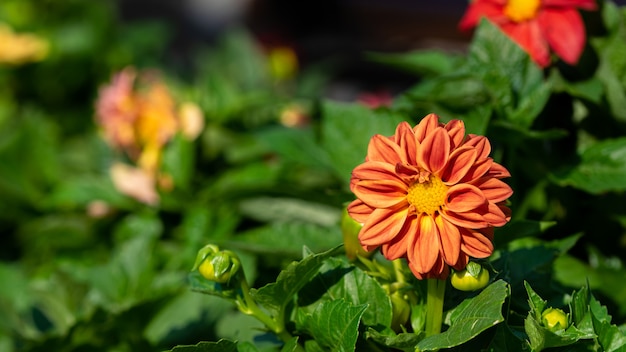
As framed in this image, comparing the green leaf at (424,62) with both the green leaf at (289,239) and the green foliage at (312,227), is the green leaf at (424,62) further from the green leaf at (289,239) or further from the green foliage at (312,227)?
the green leaf at (289,239)

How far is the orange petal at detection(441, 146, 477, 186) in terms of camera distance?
0.77 metres

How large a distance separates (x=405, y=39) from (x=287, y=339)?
9.47 feet

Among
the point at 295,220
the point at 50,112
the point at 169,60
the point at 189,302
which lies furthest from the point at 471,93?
the point at 169,60

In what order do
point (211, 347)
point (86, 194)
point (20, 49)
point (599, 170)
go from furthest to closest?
point (20, 49) → point (86, 194) → point (599, 170) → point (211, 347)

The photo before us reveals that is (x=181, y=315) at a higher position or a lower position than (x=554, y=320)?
lower

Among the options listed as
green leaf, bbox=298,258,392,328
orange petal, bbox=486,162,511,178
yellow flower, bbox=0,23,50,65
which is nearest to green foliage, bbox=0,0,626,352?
green leaf, bbox=298,258,392,328

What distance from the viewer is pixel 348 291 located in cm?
91

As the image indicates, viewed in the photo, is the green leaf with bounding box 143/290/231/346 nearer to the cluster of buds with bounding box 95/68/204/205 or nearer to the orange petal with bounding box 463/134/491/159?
the cluster of buds with bounding box 95/68/204/205

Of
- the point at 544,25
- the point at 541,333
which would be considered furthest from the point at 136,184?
the point at 541,333

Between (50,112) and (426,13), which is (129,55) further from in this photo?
(426,13)

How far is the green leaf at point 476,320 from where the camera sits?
2.48ft

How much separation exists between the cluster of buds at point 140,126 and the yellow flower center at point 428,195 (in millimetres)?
977

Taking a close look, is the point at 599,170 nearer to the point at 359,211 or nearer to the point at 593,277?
the point at 593,277

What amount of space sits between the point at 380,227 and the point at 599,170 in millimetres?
493
